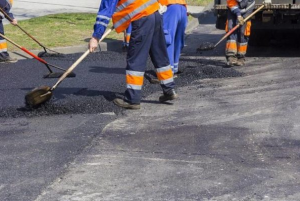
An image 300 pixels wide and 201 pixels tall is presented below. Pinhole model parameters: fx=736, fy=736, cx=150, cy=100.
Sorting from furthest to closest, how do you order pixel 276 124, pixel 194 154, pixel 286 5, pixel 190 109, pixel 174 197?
pixel 286 5
pixel 190 109
pixel 276 124
pixel 194 154
pixel 174 197

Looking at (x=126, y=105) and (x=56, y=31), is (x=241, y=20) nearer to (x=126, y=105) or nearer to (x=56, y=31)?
(x=126, y=105)

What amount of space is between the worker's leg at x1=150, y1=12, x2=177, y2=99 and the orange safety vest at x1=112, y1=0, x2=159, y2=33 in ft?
0.44

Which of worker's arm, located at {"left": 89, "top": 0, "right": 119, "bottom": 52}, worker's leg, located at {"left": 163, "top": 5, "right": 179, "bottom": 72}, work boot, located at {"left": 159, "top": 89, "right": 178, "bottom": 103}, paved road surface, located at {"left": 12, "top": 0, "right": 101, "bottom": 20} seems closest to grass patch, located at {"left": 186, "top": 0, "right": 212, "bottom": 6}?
paved road surface, located at {"left": 12, "top": 0, "right": 101, "bottom": 20}

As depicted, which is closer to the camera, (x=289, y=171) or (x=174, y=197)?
(x=174, y=197)

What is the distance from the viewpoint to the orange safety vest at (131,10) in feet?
24.6

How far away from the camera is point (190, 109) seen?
7648 mm

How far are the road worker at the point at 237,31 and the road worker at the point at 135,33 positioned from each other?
3.08m

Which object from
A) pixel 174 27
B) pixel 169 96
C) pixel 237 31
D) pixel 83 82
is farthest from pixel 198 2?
pixel 169 96

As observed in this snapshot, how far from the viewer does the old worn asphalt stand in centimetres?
508

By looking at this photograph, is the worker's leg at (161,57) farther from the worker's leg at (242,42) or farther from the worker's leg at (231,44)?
the worker's leg at (242,42)

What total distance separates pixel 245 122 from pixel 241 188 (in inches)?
77.3

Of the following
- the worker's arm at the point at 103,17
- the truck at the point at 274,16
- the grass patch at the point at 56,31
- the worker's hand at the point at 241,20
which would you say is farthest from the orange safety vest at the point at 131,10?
the grass patch at the point at 56,31

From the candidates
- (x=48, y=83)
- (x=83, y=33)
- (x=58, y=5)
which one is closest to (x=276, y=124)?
(x=48, y=83)

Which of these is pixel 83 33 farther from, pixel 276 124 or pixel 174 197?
pixel 174 197
